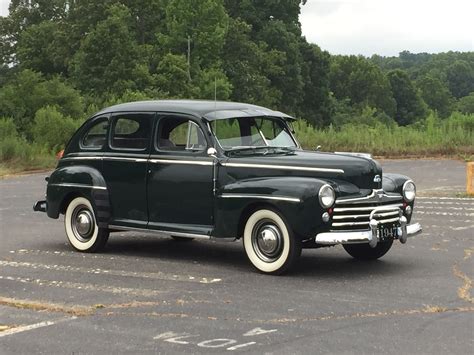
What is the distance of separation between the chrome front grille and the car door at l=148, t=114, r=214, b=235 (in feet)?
5.14

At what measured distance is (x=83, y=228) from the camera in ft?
35.4

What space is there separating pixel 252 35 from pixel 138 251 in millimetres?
72850

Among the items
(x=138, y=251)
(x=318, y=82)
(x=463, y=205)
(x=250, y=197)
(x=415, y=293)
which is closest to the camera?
(x=415, y=293)

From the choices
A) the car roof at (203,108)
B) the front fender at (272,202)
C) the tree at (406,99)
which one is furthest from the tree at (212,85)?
the tree at (406,99)

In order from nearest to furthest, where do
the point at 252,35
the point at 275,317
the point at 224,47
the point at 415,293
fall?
the point at 275,317, the point at 415,293, the point at 224,47, the point at 252,35

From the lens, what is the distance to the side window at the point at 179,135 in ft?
32.2

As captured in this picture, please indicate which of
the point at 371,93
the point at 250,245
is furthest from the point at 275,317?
the point at 371,93

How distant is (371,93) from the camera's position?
11800 cm

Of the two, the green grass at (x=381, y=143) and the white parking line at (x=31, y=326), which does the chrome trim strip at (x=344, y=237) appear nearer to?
the white parking line at (x=31, y=326)

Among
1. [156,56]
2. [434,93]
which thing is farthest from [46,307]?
[434,93]

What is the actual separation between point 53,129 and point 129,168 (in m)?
22.5

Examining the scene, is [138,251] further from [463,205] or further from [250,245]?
[463,205]

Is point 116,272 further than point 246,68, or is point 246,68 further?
point 246,68

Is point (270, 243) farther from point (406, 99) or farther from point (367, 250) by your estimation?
point (406, 99)
